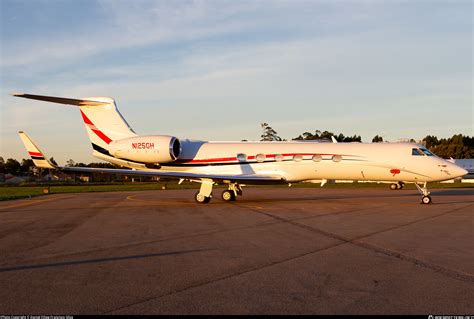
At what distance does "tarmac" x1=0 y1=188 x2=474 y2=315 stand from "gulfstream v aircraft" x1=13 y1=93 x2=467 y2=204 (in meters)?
7.00

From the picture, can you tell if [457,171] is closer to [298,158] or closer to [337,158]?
[337,158]

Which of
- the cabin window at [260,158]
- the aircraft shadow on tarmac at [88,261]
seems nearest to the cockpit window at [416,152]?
the cabin window at [260,158]

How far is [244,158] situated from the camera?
2162 centimetres

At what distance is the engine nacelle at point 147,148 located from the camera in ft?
68.6

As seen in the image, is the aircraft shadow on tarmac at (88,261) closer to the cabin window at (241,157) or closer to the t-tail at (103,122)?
the cabin window at (241,157)

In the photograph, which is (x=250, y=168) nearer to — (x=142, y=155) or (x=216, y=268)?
(x=142, y=155)

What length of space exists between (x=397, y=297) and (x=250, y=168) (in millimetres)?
16306

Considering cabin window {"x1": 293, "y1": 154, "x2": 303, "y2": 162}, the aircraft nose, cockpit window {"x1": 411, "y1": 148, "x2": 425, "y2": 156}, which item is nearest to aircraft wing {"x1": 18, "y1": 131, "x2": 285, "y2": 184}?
cabin window {"x1": 293, "y1": 154, "x2": 303, "y2": 162}

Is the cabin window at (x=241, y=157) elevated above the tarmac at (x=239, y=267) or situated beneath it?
elevated above

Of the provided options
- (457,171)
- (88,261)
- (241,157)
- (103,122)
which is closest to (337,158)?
(241,157)

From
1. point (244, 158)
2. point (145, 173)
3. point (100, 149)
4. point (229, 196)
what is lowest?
point (229, 196)

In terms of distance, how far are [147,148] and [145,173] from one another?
169cm

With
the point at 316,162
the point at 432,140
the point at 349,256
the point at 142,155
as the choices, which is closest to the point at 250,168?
the point at 316,162

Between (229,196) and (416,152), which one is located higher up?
(416,152)
